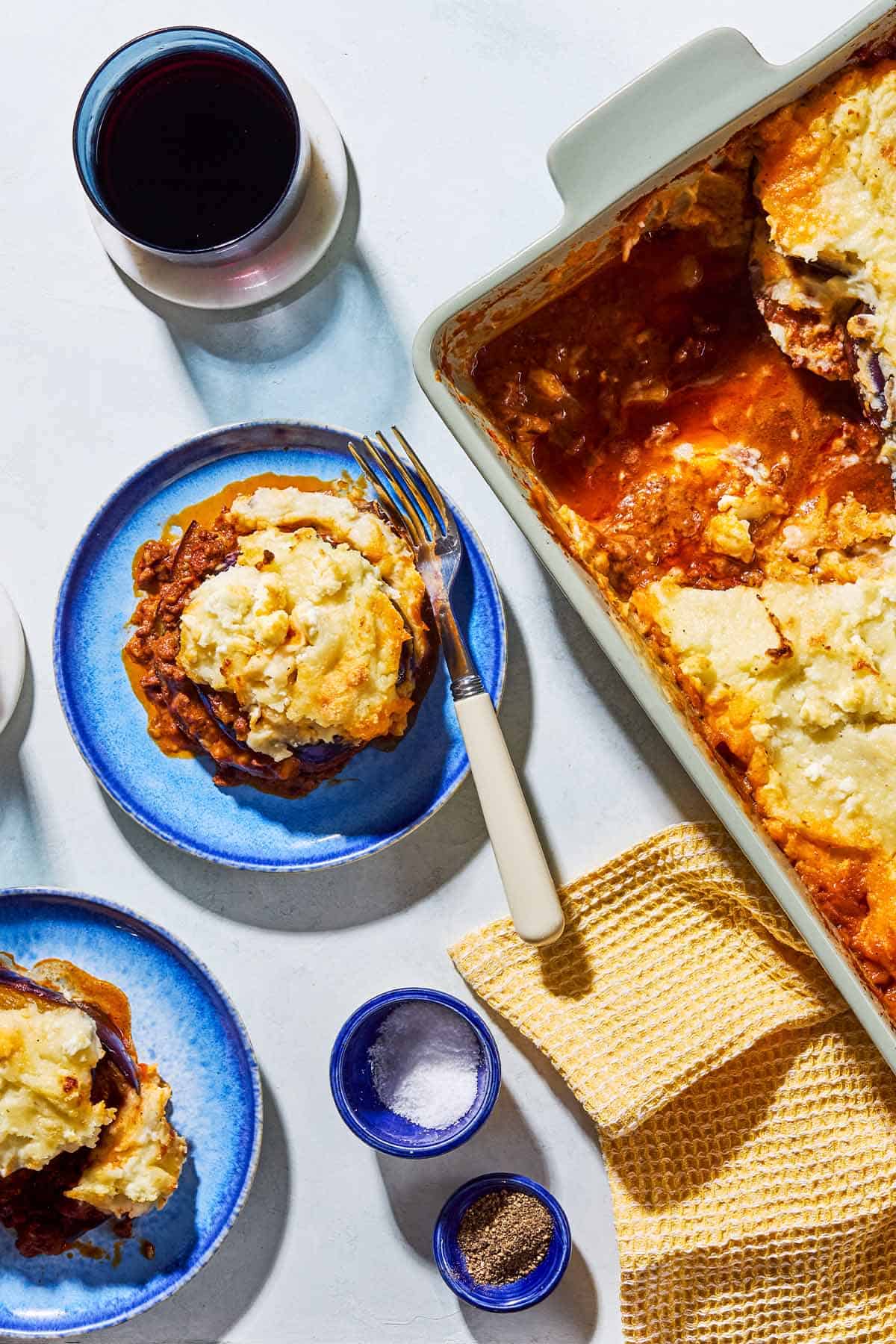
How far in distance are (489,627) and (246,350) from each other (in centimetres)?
70

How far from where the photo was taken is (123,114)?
2.11 meters

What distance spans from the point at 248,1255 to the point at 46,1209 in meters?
0.39

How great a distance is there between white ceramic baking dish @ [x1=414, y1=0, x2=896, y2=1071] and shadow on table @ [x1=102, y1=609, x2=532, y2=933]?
0.42 metres

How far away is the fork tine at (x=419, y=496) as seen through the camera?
2.18 meters

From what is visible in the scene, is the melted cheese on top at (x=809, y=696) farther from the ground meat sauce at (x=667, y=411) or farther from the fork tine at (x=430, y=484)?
the fork tine at (x=430, y=484)

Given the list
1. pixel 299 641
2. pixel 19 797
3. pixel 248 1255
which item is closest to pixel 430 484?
pixel 299 641

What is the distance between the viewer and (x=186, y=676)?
7.20 feet

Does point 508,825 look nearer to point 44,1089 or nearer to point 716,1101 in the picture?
point 716,1101

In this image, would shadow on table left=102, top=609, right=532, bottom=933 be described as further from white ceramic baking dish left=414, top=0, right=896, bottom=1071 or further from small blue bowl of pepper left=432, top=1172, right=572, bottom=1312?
small blue bowl of pepper left=432, top=1172, right=572, bottom=1312

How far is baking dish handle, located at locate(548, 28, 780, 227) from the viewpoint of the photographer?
1.77 metres

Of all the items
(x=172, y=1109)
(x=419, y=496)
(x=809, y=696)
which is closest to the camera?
(x=809, y=696)

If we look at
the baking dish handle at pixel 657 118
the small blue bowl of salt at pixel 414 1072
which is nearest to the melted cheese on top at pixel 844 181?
the baking dish handle at pixel 657 118

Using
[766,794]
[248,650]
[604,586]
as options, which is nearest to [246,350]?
[248,650]

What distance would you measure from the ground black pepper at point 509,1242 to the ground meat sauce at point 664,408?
116cm
